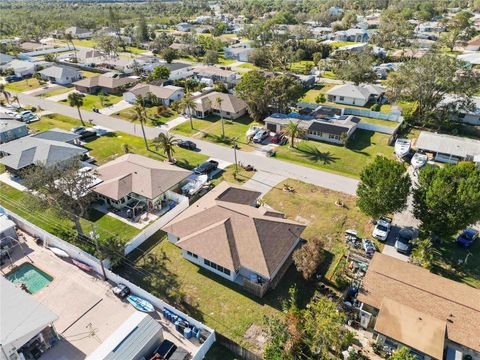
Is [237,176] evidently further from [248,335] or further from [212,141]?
[248,335]

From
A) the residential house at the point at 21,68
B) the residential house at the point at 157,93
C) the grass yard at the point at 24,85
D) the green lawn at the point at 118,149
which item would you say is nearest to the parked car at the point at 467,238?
the green lawn at the point at 118,149

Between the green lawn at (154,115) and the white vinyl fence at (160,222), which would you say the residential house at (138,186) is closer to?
the white vinyl fence at (160,222)

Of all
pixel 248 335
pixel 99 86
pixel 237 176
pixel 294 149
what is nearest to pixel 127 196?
pixel 237 176

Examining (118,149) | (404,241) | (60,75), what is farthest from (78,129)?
(404,241)

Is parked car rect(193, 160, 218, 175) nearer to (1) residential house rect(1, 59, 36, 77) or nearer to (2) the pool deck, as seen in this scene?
(2) the pool deck

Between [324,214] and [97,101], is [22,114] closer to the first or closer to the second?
[97,101]

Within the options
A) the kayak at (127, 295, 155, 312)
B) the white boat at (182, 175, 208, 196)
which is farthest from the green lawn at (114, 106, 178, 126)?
the kayak at (127, 295, 155, 312)
